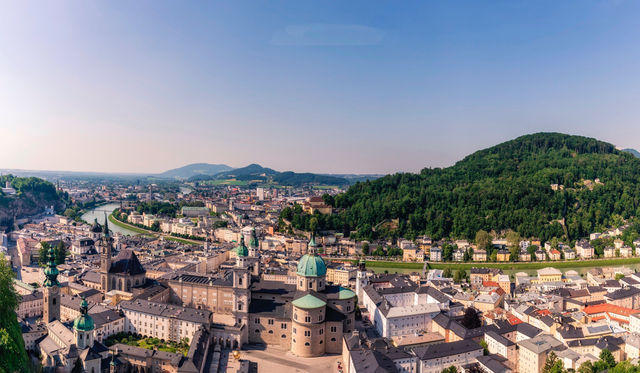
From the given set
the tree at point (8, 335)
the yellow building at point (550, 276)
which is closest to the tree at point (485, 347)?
the yellow building at point (550, 276)

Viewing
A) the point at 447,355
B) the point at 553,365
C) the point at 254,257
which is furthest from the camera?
the point at 254,257

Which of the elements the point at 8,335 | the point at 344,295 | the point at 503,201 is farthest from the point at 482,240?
the point at 8,335

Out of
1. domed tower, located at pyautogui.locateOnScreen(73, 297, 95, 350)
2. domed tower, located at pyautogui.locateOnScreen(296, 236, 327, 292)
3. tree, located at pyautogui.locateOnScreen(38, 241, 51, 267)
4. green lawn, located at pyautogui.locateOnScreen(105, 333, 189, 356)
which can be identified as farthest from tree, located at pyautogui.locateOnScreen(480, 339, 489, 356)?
tree, located at pyautogui.locateOnScreen(38, 241, 51, 267)

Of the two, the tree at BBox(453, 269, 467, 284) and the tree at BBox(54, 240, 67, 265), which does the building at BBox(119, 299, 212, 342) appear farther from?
the tree at BBox(453, 269, 467, 284)

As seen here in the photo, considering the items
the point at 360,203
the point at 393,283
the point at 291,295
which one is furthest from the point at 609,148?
the point at 291,295

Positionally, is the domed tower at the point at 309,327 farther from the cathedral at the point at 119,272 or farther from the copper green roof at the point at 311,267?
the cathedral at the point at 119,272

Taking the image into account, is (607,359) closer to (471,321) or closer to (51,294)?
(471,321)

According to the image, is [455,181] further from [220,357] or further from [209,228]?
[220,357]

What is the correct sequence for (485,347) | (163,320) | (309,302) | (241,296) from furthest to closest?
1. (241,296)
2. (163,320)
3. (485,347)
4. (309,302)
